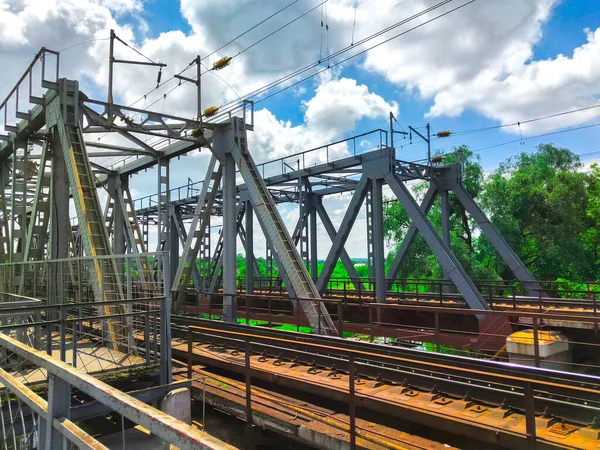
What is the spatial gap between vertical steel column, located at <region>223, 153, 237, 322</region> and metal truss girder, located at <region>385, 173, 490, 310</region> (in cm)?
572

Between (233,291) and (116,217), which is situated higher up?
(116,217)

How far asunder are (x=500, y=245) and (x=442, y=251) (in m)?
3.61

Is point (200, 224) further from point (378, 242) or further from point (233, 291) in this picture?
point (378, 242)

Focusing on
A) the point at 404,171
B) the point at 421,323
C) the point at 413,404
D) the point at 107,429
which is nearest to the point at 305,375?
the point at 413,404

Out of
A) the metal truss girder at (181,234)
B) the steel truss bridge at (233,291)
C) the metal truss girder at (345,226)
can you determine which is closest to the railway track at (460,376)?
the steel truss bridge at (233,291)

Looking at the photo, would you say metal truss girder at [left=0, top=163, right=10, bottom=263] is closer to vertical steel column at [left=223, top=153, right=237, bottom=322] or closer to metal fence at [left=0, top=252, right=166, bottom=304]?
metal fence at [left=0, top=252, right=166, bottom=304]

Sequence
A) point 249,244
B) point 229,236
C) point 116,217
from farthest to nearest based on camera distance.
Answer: point 249,244
point 116,217
point 229,236

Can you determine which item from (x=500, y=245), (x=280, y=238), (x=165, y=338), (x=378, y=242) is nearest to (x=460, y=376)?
(x=165, y=338)

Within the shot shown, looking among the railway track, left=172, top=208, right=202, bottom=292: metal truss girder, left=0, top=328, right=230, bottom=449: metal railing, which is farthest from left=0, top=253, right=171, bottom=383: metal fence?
left=172, top=208, right=202, bottom=292: metal truss girder

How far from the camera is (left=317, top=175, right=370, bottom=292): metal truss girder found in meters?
17.0

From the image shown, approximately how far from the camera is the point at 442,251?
1473cm

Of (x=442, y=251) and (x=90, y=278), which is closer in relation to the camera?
(x=90, y=278)

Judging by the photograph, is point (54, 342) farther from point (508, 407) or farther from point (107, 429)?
point (508, 407)

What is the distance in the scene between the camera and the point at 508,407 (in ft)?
19.7
